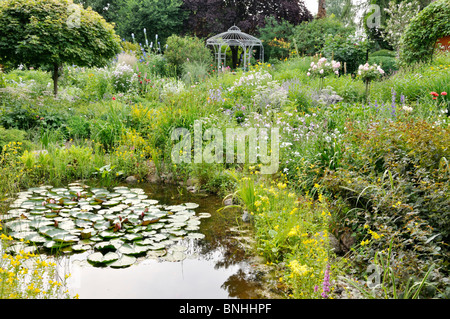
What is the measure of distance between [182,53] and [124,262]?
32.1ft

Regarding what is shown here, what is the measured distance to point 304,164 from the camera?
401 centimetres

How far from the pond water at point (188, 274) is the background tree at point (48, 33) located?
495 centimetres

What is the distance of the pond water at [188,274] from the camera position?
2.52 meters

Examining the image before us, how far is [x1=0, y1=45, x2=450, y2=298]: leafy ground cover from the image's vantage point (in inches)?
93.4

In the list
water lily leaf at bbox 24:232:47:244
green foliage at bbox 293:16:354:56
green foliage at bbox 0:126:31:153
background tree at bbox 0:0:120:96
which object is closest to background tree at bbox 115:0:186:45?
green foliage at bbox 293:16:354:56

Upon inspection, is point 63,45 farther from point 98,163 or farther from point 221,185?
point 221,185

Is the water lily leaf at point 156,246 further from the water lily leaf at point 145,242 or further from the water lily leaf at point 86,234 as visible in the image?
the water lily leaf at point 86,234

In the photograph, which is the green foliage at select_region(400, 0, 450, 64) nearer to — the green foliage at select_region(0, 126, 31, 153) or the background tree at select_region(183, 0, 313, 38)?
the green foliage at select_region(0, 126, 31, 153)

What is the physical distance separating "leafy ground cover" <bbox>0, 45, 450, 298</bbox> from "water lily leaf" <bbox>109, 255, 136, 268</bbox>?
2.51 ft

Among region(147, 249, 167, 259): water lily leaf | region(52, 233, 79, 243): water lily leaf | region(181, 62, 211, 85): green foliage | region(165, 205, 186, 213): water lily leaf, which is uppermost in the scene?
region(181, 62, 211, 85): green foliage

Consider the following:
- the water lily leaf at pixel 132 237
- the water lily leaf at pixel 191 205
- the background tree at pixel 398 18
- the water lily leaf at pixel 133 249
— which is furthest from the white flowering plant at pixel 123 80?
the background tree at pixel 398 18

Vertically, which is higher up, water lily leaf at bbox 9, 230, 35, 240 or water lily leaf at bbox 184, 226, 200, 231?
water lily leaf at bbox 9, 230, 35, 240

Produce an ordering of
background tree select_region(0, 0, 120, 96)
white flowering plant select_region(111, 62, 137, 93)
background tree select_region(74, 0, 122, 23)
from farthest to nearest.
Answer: background tree select_region(74, 0, 122, 23)
white flowering plant select_region(111, 62, 137, 93)
background tree select_region(0, 0, 120, 96)

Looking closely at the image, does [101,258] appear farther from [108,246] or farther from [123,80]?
[123,80]
